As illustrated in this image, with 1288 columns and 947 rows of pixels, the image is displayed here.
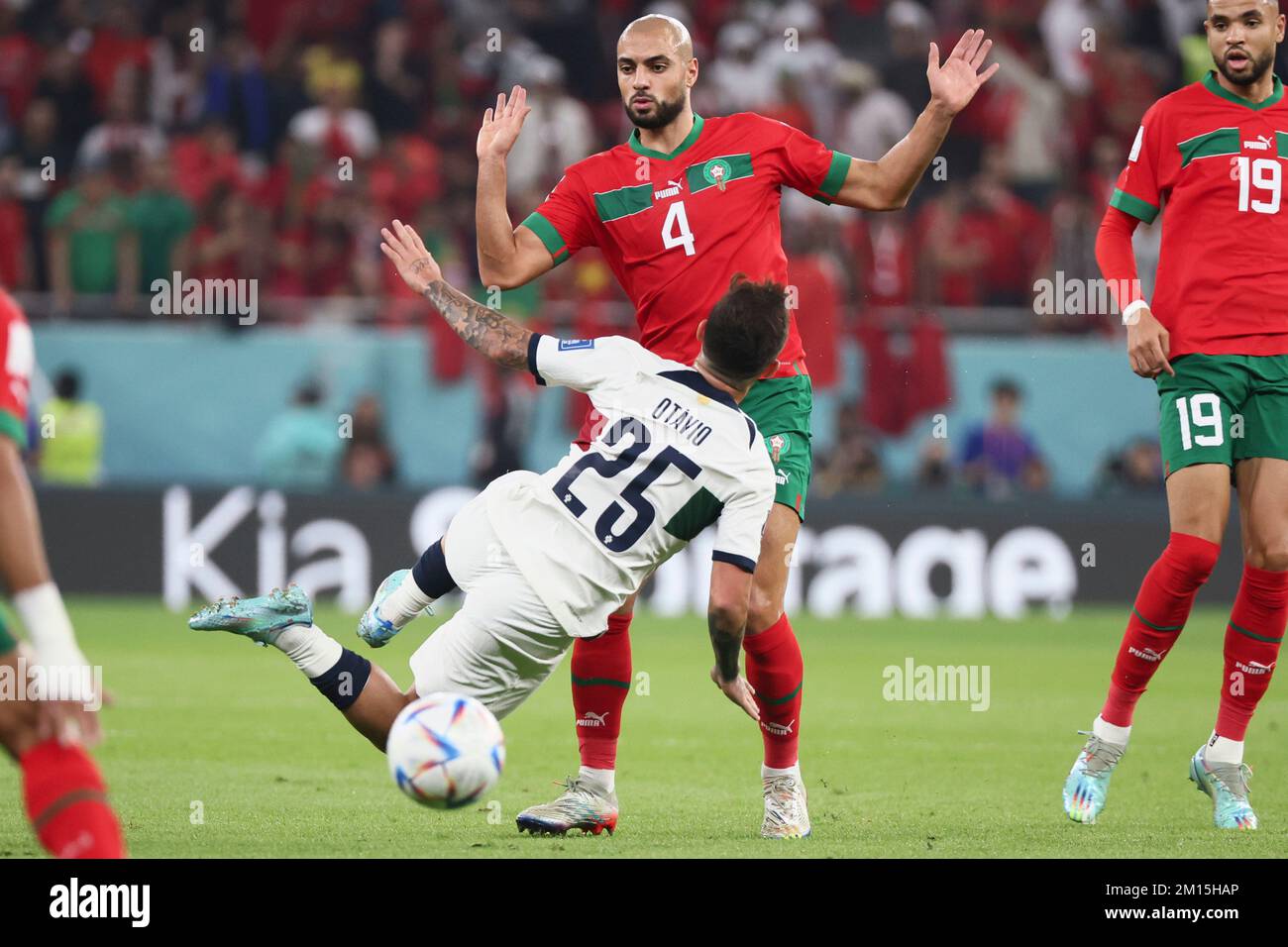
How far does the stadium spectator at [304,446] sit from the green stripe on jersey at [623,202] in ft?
29.8

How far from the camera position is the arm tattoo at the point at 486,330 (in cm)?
643

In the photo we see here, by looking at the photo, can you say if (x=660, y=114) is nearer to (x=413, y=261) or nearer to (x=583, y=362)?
(x=413, y=261)

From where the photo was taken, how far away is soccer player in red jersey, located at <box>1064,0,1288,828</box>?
709cm

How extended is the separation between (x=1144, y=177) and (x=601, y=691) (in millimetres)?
2950

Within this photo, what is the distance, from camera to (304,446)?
16.0 meters

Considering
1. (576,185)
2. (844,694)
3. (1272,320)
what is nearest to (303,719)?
(844,694)

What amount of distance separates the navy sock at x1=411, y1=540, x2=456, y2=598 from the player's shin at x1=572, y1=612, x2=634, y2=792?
0.78 metres

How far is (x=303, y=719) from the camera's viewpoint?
9.95 metres

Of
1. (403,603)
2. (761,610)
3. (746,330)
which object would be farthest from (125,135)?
(746,330)

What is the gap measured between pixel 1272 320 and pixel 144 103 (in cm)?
1349

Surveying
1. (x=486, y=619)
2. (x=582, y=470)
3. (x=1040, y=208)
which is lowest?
(x=486, y=619)

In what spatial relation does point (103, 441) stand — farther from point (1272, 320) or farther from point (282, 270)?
point (1272, 320)

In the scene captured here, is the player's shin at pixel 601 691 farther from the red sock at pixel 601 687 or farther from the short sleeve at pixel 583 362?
the short sleeve at pixel 583 362

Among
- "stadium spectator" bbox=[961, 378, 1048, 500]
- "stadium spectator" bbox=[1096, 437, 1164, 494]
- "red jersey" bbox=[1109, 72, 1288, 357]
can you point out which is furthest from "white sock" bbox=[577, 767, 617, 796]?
"stadium spectator" bbox=[1096, 437, 1164, 494]
